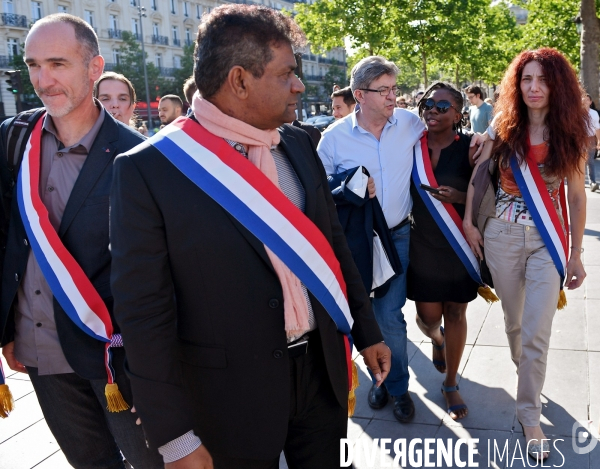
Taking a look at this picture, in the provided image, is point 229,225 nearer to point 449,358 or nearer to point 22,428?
point 449,358

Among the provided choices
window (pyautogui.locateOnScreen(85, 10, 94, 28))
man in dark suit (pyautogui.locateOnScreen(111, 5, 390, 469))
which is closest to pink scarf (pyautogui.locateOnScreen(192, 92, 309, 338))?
man in dark suit (pyautogui.locateOnScreen(111, 5, 390, 469))

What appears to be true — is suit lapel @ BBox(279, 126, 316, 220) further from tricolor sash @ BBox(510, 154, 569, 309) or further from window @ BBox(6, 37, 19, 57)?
window @ BBox(6, 37, 19, 57)

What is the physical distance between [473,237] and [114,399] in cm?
227

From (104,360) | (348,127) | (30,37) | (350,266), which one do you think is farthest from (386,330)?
(30,37)

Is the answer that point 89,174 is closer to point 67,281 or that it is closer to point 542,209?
point 67,281

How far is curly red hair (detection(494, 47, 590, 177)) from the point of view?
3.43 meters

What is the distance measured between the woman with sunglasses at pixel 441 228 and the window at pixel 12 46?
47.6 meters

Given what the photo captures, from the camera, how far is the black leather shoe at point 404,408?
3.87 m

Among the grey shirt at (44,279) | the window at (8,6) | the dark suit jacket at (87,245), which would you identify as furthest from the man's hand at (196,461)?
the window at (8,6)

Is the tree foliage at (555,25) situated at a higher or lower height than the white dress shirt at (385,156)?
higher

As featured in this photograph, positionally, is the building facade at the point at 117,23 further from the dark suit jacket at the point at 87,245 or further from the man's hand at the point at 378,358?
the man's hand at the point at 378,358

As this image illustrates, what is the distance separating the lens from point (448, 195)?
3818 millimetres

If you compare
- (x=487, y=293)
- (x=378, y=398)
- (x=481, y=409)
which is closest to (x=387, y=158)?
(x=487, y=293)

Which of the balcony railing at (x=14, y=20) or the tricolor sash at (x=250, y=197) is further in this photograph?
the balcony railing at (x=14, y=20)
